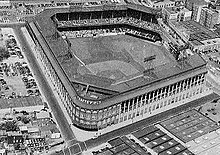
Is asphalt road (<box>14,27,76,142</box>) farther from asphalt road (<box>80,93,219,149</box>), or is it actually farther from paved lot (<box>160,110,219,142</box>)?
paved lot (<box>160,110,219,142</box>)

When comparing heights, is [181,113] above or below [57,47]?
below

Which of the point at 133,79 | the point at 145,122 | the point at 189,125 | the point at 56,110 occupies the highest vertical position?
the point at 133,79

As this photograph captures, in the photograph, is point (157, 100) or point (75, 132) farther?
point (157, 100)

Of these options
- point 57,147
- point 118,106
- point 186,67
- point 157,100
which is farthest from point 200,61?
point 57,147

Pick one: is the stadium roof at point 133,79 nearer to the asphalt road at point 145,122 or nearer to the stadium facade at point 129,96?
the stadium facade at point 129,96

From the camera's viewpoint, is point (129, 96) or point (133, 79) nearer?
point (129, 96)

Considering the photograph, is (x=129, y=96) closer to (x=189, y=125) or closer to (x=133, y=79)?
(x=133, y=79)

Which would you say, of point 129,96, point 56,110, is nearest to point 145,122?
point 129,96

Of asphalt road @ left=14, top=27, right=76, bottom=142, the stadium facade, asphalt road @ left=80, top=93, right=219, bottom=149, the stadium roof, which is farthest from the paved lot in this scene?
asphalt road @ left=14, top=27, right=76, bottom=142

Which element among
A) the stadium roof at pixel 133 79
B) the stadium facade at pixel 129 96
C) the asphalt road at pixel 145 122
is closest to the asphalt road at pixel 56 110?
the stadium facade at pixel 129 96

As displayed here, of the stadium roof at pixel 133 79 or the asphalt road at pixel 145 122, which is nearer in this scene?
the asphalt road at pixel 145 122

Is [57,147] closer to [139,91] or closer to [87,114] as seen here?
[87,114]
